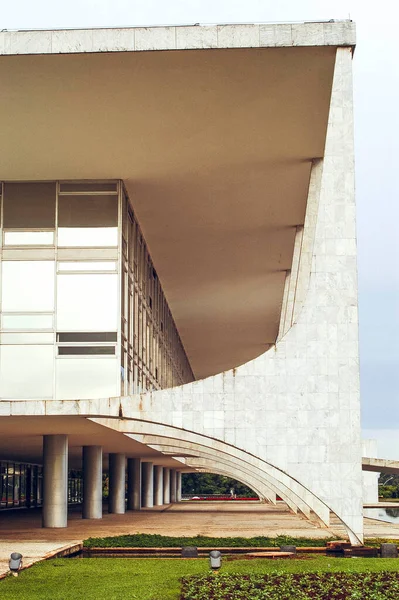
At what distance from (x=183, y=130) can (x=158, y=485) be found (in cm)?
4096

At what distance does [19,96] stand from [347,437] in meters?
11.0

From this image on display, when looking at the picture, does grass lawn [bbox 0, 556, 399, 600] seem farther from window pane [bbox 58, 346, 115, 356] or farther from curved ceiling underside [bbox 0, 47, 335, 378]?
curved ceiling underside [bbox 0, 47, 335, 378]

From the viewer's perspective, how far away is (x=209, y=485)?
326 feet

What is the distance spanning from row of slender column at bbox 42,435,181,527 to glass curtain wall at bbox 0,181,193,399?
4.91 m

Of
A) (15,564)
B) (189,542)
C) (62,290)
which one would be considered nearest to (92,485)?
(62,290)

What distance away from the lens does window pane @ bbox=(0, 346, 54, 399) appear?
2341 cm

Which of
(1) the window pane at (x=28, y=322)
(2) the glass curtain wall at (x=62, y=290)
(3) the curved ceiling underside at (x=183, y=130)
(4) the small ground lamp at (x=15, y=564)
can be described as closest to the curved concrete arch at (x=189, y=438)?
(2) the glass curtain wall at (x=62, y=290)

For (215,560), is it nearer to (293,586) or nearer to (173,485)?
(293,586)

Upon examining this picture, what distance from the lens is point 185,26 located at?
62.8 ft

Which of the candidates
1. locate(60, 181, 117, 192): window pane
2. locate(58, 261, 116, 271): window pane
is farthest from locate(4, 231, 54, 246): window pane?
locate(60, 181, 117, 192): window pane

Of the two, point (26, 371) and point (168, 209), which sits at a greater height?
point (168, 209)

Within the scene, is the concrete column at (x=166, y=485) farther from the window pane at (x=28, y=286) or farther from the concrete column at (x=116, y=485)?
the window pane at (x=28, y=286)

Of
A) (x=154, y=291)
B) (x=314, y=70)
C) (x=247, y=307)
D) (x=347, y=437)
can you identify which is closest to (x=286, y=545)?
(x=347, y=437)

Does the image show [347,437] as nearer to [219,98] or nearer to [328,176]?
[328,176]
